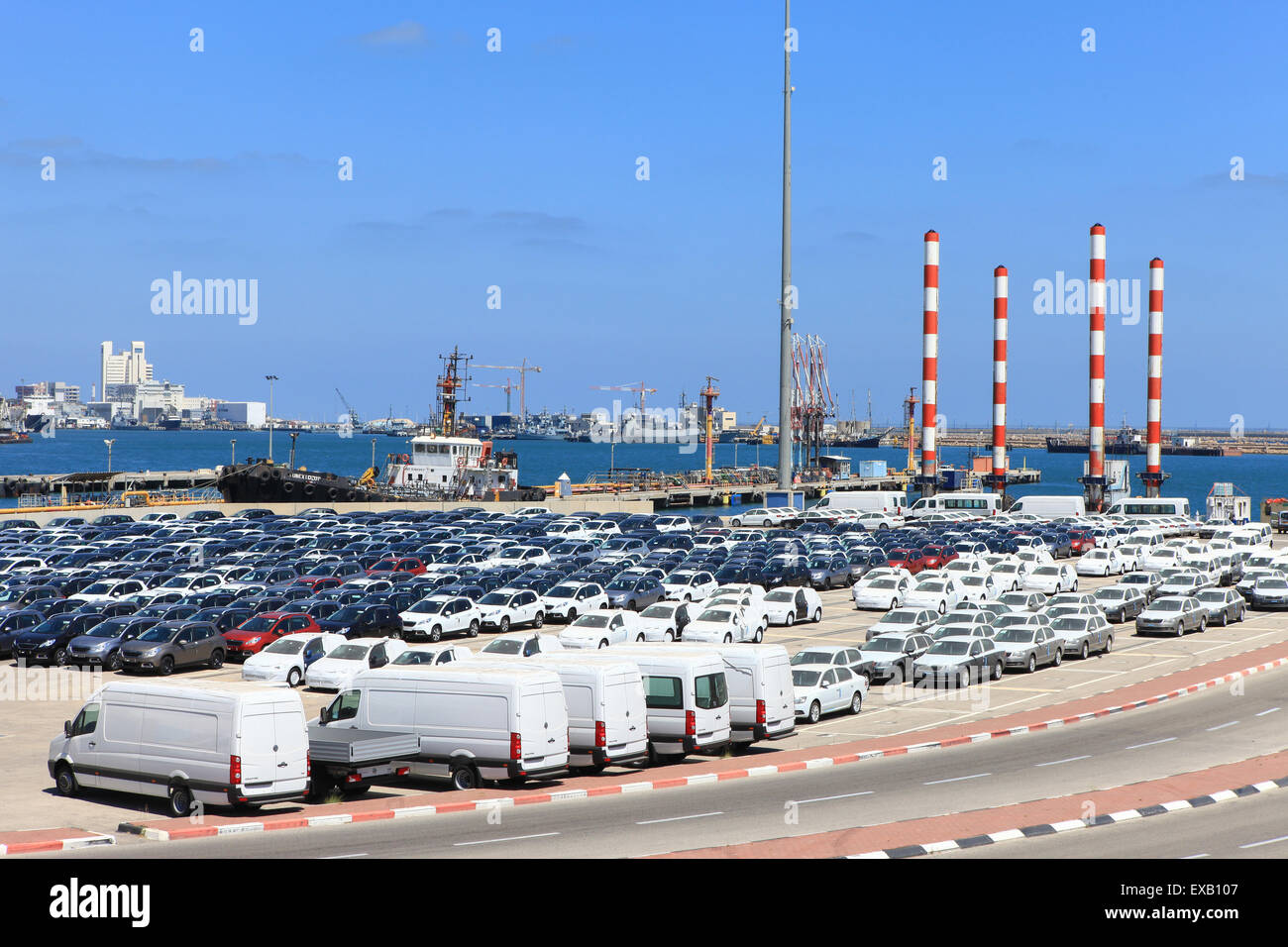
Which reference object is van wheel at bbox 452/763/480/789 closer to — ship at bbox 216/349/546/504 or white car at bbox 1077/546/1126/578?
white car at bbox 1077/546/1126/578

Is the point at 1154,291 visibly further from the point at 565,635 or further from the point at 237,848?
the point at 237,848

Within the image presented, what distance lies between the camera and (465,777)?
21.4 metres

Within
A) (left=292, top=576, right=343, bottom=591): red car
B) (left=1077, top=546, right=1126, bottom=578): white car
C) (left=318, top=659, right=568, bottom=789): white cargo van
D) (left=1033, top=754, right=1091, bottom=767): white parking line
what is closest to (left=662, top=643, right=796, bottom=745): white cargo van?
(left=318, top=659, right=568, bottom=789): white cargo van

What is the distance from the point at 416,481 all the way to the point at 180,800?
7983 centimetres

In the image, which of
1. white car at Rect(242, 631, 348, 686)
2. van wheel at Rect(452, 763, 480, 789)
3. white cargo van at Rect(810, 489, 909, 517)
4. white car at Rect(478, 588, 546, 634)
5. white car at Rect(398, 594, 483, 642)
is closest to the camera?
van wheel at Rect(452, 763, 480, 789)

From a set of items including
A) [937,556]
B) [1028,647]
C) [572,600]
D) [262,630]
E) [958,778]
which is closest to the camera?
[958,778]

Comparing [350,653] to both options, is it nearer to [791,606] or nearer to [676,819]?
[676,819]

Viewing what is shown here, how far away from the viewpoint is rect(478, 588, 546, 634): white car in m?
41.5

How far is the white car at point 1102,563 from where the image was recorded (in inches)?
2264

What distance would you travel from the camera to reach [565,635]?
36.2 meters

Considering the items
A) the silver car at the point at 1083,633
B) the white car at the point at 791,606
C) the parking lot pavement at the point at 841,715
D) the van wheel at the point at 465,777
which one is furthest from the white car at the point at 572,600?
the van wheel at the point at 465,777

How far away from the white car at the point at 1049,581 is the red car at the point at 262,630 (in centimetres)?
2685

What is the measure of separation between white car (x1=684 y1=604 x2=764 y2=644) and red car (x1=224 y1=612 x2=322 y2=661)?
412 inches

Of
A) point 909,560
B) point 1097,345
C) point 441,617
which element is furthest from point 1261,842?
point 1097,345
